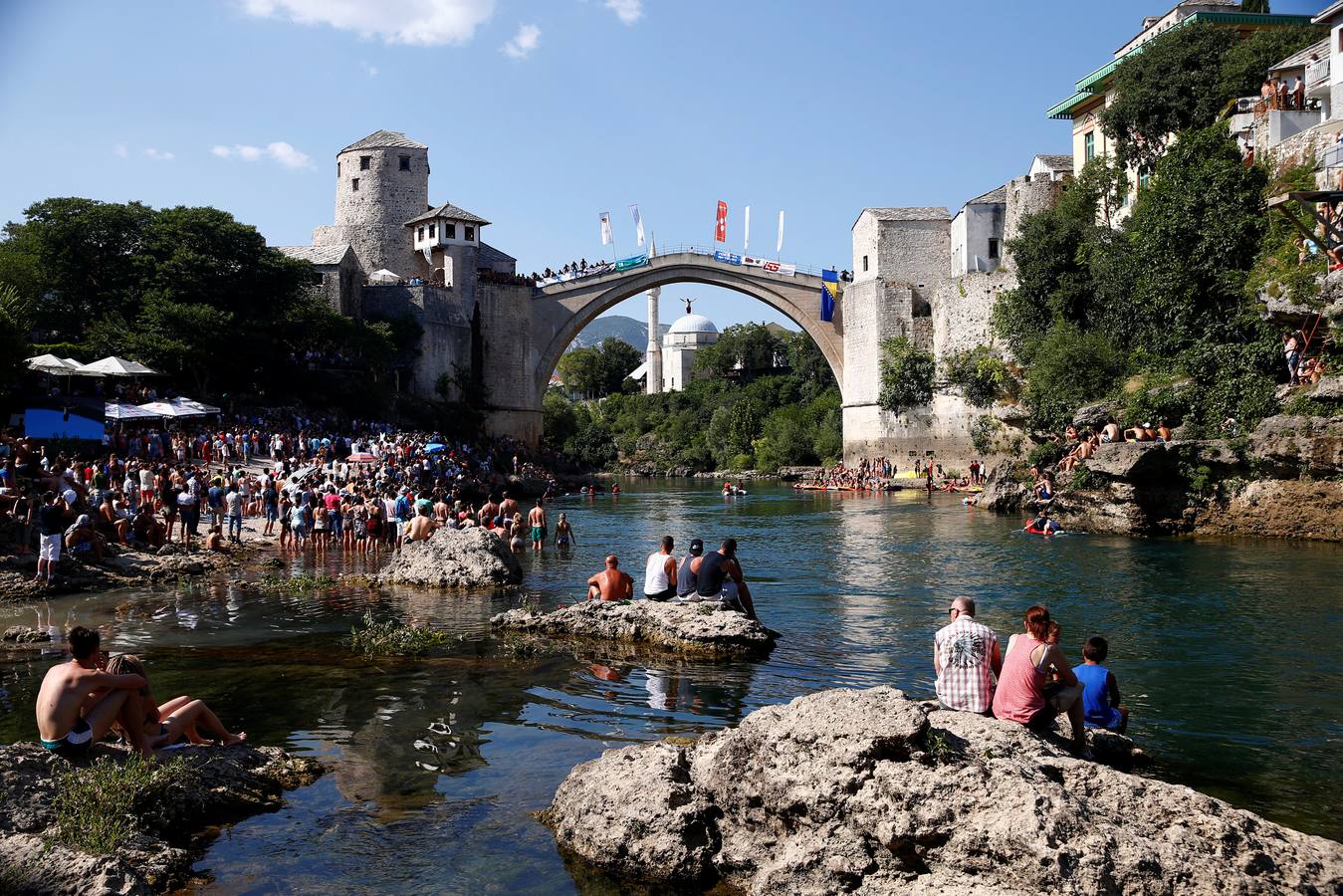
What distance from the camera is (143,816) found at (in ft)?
16.4

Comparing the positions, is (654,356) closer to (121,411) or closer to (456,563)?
(121,411)

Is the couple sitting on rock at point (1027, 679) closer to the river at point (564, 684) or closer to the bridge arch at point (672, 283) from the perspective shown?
the river at point (564, 684)

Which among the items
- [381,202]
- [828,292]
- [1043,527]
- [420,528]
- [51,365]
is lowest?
[1043,527]

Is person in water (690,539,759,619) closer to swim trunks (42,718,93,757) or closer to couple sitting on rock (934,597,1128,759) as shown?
couple sitting on rock (934,597,1128,759)

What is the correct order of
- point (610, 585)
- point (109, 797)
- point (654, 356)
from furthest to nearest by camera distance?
point (654, 356) < point (610, 585) < point (109, 797)

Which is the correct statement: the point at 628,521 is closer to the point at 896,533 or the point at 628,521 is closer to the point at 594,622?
the point at 896,533

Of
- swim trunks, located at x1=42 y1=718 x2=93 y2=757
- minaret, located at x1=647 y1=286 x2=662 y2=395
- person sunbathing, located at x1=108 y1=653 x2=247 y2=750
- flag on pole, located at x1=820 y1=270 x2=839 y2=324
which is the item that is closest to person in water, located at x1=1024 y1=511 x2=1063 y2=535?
person sunbathing, located at x1=108 y1=653 x2=247 y2=750

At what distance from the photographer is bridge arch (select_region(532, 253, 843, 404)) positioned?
→ 44750 millimetres

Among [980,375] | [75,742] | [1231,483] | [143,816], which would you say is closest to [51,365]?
[75,742]

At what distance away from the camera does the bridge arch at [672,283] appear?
147 feet

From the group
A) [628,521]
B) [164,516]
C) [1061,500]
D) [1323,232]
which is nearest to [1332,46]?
[1323,232]

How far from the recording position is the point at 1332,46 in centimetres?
2288

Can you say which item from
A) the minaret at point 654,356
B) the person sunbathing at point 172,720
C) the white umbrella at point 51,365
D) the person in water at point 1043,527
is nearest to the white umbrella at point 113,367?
the white umbrella at point 51,365

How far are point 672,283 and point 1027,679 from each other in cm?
4076
